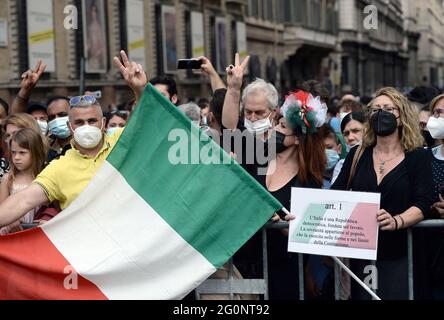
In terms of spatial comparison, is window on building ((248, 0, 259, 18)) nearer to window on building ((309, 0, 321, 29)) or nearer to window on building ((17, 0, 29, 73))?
window on building ((309, 0, 321, 29))

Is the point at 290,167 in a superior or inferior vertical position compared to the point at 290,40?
inferior

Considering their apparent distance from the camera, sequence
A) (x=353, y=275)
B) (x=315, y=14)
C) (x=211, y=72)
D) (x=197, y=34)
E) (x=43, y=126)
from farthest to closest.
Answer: (x=315, y=14) < (x=197, y=34) < (x=43, y=126) < (x=211, y=72) < (x=353, y=275)

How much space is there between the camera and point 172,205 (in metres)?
4.90

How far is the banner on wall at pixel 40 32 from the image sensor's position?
21078mm

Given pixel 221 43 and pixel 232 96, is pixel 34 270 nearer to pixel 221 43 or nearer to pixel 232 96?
pixel 232 96

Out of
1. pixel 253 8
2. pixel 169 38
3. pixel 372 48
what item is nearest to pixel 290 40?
pixel 253 8

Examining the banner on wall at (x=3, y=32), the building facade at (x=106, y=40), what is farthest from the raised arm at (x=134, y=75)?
the banner on wall at (x=3, y=32)

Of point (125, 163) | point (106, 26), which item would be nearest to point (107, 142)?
point (125, 163)

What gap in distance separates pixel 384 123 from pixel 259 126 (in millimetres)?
861

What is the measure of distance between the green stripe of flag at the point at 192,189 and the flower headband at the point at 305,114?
2.49ft

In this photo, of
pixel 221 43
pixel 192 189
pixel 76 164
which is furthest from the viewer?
pixel 221 43

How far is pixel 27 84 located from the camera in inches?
275
